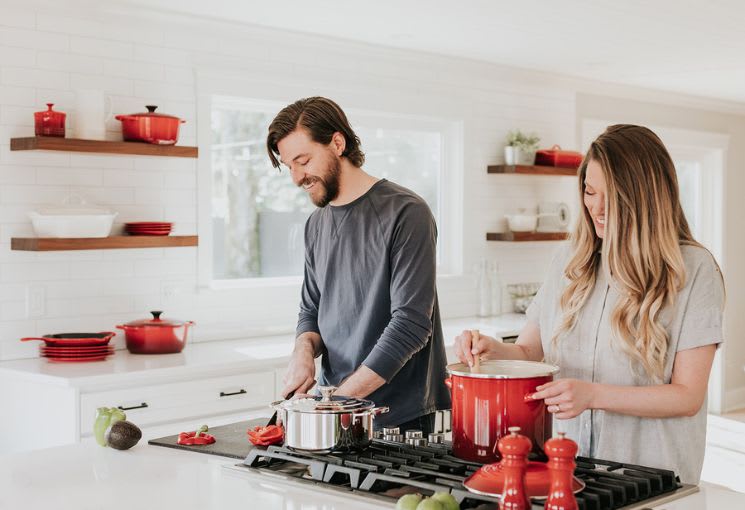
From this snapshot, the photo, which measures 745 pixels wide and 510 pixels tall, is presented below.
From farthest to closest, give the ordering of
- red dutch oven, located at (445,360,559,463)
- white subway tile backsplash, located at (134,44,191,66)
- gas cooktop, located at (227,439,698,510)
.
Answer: white subway tile backsplash, located at (134,44,191,66)
red dutch oven, located at (445,360,559,463)
gas cooktop, located at (227,439,698,510)

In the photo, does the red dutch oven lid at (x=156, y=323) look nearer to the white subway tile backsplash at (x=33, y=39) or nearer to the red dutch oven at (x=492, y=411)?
the white subway tile backsplash at (x=33, y=39)

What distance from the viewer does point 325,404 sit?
1991mm

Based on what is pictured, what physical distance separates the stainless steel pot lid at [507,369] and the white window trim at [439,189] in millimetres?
2829

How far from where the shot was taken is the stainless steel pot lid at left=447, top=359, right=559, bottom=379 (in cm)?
192

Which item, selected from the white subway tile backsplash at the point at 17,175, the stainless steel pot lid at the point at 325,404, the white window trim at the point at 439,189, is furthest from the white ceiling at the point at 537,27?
the stainless steel pot lid at the point at 325,404

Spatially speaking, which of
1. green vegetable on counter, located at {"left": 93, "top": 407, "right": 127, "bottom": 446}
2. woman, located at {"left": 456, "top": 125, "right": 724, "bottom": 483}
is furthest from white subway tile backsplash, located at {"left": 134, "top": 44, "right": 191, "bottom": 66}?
woman, located at {"left": 456, "top": 125, "right": 724, "bottom": 483}

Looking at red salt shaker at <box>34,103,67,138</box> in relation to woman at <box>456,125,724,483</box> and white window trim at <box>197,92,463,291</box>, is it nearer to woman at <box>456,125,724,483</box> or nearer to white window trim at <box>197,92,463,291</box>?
white window trim at <box>197,92,463,291</box>

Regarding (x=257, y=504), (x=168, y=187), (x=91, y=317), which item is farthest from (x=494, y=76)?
(x=257, y=504)

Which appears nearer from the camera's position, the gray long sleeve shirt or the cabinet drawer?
the gray long sleeve shirt

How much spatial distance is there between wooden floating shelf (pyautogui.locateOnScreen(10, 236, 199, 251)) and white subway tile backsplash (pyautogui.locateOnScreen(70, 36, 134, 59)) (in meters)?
0.87

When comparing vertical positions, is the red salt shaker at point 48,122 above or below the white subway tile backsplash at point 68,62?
below

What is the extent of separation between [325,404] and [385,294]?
684mm

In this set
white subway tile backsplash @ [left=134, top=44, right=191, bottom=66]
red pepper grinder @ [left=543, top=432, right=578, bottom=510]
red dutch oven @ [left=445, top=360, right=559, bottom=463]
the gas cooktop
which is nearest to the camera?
red pepper grinder @ [left=543, top=432, right=578, bottom=510]

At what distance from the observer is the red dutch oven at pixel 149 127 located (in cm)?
416
